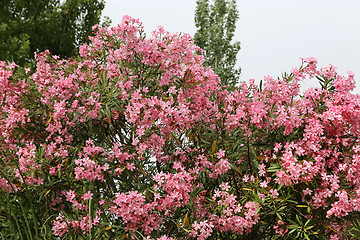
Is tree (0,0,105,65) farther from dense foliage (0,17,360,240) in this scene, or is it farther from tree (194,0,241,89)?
dense foliage (0,17,360,240)

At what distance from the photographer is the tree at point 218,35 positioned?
16.7 metres

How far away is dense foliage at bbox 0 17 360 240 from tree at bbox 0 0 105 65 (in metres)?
11.8

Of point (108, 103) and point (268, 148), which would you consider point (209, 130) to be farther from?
point (108, 103)

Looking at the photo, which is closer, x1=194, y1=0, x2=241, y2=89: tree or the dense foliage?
the dense foliage

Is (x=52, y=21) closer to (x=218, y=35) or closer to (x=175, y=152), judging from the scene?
(x=218, y=35)

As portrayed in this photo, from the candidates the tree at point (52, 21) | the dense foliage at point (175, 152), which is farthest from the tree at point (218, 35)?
the dense foliage at point (175, 152)

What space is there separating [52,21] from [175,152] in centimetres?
1313

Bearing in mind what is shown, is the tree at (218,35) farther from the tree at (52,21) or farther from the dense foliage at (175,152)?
the dense foliage at (175,152)

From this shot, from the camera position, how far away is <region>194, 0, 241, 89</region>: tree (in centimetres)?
1666

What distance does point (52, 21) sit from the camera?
1574 cm

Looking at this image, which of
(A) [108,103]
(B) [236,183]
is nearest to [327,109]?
(B) [236,183]

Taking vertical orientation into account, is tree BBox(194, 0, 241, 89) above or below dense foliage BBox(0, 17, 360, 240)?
above

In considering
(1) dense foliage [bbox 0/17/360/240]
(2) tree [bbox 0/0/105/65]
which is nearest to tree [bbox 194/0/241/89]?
(2) tree [bbox 0/0/105/65]

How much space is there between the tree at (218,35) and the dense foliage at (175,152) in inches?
453
